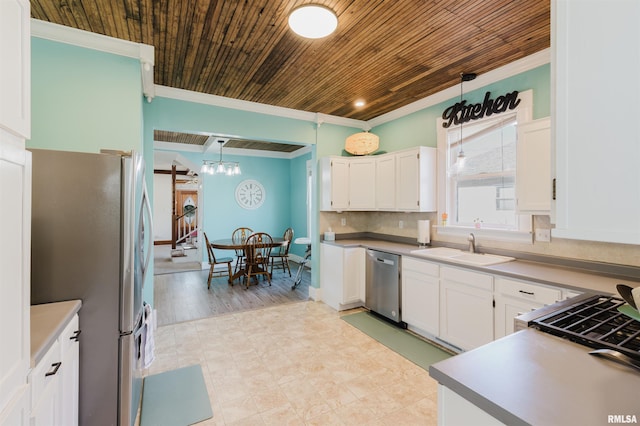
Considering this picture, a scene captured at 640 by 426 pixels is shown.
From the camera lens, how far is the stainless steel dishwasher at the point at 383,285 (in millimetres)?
3318

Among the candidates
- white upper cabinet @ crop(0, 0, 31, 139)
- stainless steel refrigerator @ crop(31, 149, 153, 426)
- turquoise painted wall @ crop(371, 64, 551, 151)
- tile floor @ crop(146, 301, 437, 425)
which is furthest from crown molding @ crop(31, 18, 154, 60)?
turquoise painted wall @ crop(371, 64, 551, 151)

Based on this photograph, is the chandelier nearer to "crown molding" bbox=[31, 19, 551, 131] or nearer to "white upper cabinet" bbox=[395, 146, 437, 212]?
"crown molding" bbox=[31, 19, 551, 131]

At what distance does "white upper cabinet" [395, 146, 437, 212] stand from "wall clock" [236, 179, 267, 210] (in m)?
4.26

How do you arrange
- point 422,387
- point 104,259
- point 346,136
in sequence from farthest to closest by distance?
1. point 346,136
2. point 422,387
3. point 104,259

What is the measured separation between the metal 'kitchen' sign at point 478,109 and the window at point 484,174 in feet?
0.18

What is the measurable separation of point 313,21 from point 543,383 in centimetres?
225

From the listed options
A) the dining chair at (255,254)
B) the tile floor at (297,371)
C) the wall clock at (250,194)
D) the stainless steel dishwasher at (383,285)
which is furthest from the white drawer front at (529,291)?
the wall clock at (250,194)

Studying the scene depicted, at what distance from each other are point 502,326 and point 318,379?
1528 mm

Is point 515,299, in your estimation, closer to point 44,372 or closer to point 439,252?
point 439,252

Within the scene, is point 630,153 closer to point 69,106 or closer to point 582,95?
point 582,95

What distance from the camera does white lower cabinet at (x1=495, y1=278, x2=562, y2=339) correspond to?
2026 mm

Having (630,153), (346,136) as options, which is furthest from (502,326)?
(346,136)

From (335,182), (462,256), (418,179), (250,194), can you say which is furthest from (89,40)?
(250,194)

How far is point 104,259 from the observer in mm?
1582
